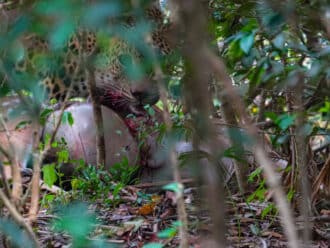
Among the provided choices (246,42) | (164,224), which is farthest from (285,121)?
(164,224)

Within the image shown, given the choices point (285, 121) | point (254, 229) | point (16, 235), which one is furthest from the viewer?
point (254, 229)

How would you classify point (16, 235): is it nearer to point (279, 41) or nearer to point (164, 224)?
point (279, 41)

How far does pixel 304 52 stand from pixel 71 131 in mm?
2118

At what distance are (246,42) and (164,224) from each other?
32.8 inches

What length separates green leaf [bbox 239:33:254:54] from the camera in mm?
1442

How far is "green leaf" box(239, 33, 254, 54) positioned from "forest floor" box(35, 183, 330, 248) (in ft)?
1.53

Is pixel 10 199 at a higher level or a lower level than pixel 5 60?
lower

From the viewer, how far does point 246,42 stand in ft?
4.76

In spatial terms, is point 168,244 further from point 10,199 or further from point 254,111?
point 254,111

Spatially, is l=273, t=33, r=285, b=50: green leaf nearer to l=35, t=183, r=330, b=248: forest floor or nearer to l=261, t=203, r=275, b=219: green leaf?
l=35, t=183, r=330, b=248: forest floor

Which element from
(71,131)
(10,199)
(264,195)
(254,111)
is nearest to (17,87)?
(10,199)

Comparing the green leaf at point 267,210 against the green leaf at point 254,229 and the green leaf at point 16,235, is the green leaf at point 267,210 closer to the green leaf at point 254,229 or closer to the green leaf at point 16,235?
the green leaf at point 254,229

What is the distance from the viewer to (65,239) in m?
1.87

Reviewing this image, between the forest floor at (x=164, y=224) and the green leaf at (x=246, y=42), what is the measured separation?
47 cm
